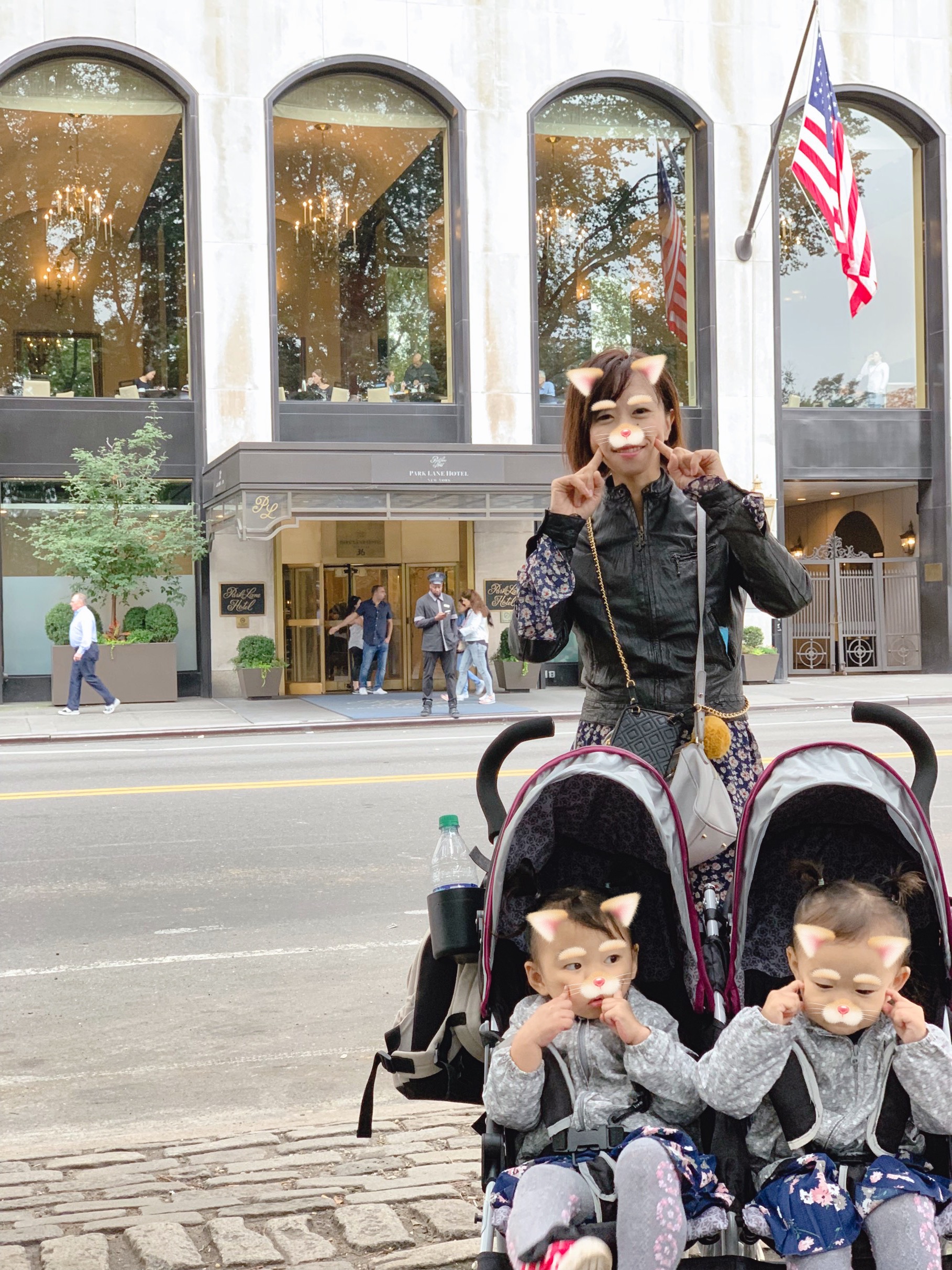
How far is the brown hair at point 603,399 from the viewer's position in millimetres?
3221

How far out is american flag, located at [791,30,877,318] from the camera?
20.5 metres

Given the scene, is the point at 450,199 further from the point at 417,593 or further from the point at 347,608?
the point at 347,608

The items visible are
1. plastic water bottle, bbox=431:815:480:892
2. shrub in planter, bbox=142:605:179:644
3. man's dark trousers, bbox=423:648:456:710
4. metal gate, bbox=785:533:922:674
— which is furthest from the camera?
metal gate, bbox=785:533:922:674

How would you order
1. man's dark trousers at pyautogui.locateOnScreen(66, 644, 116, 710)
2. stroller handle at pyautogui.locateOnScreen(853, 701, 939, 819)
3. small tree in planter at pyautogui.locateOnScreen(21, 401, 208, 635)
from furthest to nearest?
small tree in planter at pyautogui.locateOnScreen(21, 401, 208, 635)
man's dark trousers at pyautogui.locateOnScreen(66, 644, 116, 710)
stroller handle at pyautogui.locateOnScreen(853, 701, 939, 819)

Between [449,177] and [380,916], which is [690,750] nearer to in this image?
[380,916]

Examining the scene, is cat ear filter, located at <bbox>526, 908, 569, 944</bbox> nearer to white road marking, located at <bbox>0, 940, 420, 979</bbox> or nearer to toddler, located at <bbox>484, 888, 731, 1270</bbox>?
toddler, located at <bbox>484, 888, 731, 1270</bbox>

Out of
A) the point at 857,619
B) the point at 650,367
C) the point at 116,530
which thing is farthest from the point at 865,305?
the point at 650,367

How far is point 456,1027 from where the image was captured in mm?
3100

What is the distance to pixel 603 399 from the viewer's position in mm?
3232

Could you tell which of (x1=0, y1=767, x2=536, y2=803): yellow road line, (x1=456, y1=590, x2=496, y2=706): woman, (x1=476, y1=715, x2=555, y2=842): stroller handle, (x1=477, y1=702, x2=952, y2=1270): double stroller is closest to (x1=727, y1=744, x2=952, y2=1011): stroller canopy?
(x1=477, y1=702, x2=952, y2=1270): double stroller

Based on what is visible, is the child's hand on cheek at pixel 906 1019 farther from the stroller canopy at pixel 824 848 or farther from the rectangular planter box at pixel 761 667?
the rectangular planter box at pixel 761 667

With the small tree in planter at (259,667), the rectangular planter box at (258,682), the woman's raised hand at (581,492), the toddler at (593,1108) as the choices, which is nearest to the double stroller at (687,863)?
the toddler at (593,1108)

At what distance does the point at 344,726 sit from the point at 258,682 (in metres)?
4.74

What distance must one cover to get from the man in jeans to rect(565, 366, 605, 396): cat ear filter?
2035 centimetres
